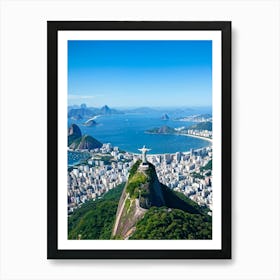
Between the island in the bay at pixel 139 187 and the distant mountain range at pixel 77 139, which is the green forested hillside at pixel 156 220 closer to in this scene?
the island in the bay at pixel 139 187

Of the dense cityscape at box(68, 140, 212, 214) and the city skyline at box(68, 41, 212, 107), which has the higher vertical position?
the city skyline at box(68, 41, 212, 107)

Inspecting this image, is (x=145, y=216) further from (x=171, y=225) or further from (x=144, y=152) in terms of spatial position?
(x=144, y=152)

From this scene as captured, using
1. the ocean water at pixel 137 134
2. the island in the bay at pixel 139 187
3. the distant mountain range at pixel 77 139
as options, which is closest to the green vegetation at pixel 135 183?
the island in the bay at pixel 139 187

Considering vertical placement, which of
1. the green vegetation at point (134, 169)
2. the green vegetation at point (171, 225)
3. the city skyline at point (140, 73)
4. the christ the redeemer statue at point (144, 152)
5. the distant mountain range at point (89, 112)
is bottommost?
the green vegetation at point (171, 225)

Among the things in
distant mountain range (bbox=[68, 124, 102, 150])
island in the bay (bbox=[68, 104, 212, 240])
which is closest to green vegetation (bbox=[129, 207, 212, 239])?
island in the bay (bbox=[68, 104, 212, 240])

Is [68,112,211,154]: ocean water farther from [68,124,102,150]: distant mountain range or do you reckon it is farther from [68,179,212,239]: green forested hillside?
[68,179,212,239]: green forested hillside
